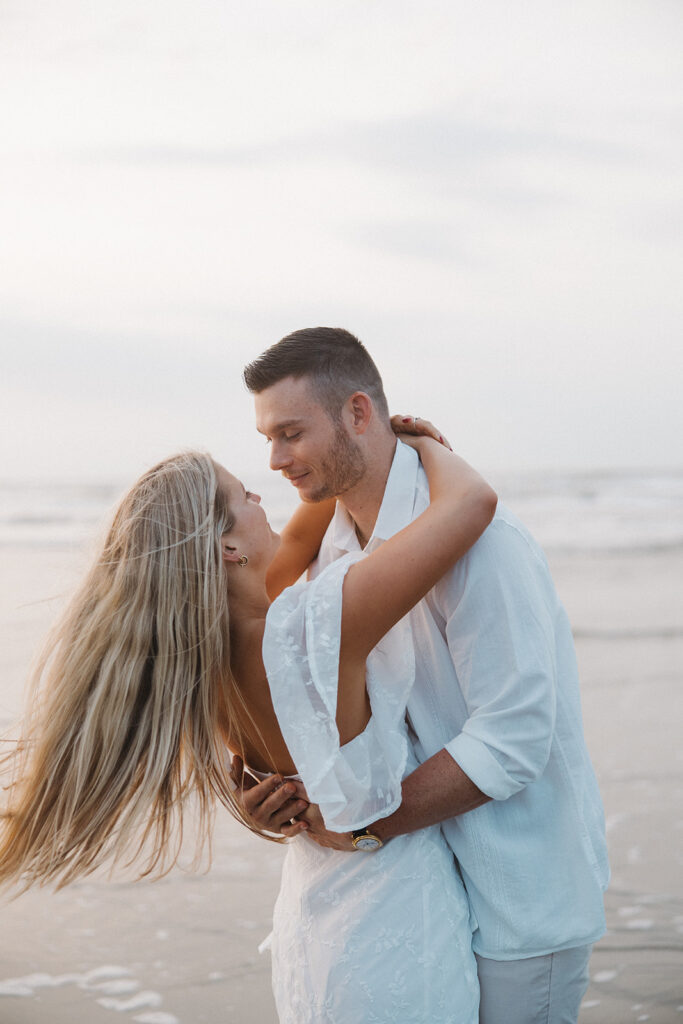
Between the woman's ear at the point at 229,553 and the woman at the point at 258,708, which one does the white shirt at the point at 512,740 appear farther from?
the woman's ear at the point at 229,553

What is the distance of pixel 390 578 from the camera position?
185 centimetres

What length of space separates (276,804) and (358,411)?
1.05 m

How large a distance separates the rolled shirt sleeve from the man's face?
19.5 inches

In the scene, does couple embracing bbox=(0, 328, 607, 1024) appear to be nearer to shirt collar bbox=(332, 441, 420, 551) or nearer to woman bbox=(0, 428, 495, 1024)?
woman bbox=(0, 428, 495, 1024)

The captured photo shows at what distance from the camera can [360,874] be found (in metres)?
2.05

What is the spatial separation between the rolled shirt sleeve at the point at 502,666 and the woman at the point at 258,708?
13cm

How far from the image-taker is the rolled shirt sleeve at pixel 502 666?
1964 millimetres

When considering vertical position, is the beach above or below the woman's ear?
below

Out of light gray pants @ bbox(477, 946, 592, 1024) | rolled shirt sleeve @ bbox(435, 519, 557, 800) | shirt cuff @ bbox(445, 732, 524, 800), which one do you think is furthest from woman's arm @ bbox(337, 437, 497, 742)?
light gray pants @ bbox(477, 946, 592, 1024)

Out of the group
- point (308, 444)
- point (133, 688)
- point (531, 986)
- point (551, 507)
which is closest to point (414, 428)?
point (308, 444)

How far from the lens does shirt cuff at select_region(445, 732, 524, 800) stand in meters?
1.95

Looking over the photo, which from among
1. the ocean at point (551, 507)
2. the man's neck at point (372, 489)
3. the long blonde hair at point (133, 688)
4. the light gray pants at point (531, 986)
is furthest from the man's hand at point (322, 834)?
the ocean at point (551, 507)

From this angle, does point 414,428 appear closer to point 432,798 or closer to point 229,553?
point 229,553

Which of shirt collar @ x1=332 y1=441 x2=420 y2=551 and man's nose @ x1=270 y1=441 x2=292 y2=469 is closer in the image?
shirt collar @ x1=332 y1=441 x2=420 y2=551
